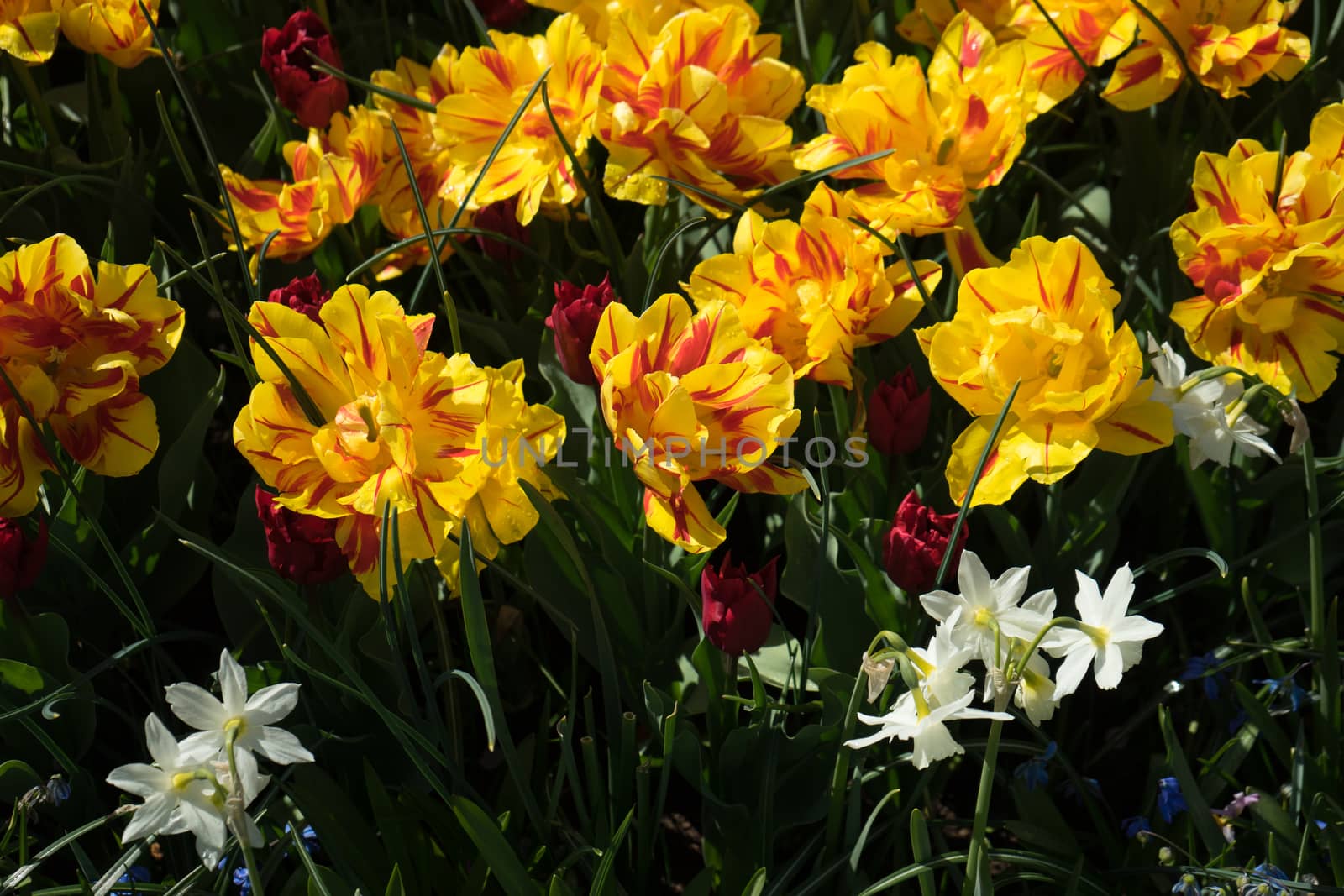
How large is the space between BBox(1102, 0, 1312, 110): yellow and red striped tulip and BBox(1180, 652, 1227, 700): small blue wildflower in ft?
1.56

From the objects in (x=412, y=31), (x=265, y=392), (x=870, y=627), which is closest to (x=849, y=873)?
(x=870, y=627)

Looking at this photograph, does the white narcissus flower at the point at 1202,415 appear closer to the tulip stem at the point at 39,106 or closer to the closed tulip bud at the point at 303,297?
the closed tulip bud at the point at 303,297

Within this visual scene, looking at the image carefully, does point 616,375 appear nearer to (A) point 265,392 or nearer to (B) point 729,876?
(A) point 265,392

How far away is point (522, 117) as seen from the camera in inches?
41.3

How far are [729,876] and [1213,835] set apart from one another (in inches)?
13.9

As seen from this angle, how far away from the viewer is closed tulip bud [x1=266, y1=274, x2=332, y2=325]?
831mm

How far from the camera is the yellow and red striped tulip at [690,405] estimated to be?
754 mm

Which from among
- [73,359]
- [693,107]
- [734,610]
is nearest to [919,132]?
[693,107]

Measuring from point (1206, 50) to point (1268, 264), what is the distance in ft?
0.80

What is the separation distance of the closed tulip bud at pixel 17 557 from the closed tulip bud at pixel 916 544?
0.58 meters

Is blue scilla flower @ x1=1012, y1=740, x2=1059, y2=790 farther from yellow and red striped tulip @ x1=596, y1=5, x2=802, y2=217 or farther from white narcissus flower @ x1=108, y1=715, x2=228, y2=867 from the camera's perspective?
white narcissus flower @ x1=108, y1=715, x2=228, y2=867

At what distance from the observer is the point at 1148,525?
4.09ft

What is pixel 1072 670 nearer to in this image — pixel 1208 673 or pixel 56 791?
pixel 1208 673

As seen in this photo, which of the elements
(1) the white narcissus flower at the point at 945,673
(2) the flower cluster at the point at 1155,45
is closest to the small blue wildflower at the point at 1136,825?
(1) the white narcissus flower at the point at 945,673
